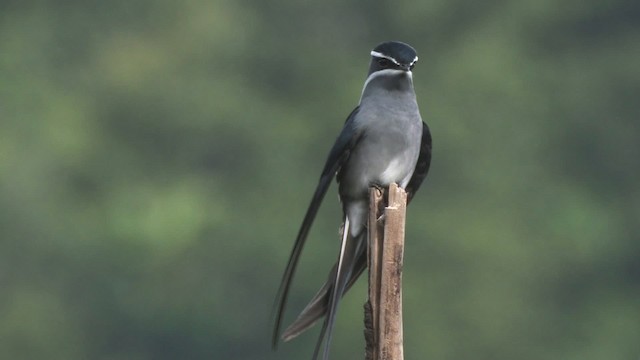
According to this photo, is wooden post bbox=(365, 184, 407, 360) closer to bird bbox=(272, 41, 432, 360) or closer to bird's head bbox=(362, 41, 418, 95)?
bird bbox=(272, 41, 432, 360)

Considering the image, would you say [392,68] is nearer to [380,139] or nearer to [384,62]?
[384,62]

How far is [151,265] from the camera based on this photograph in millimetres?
33062

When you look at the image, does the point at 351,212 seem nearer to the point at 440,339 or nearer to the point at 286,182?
the point at 440,339

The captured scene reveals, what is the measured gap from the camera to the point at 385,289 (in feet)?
25.4

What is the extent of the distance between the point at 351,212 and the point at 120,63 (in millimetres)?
28631

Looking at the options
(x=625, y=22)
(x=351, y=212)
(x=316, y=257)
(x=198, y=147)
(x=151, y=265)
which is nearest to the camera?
(x=351, y=212)

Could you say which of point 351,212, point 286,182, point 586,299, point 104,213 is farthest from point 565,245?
point 351,212

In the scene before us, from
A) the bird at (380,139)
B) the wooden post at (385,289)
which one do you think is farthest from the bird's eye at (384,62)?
the wooden post at (385,289)

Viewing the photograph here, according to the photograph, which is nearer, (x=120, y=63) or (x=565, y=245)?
(x=565, y=245)

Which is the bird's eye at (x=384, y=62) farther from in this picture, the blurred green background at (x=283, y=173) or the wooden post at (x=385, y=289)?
the blurred green background at (x=283, y=173)

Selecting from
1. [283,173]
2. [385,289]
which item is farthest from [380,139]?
[283,173]

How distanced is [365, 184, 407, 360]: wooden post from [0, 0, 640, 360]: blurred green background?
1873cm

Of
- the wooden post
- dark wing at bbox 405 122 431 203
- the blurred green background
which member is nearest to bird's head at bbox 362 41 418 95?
dark wing at bbox 405 122 431 203

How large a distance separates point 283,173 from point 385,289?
26.7m
